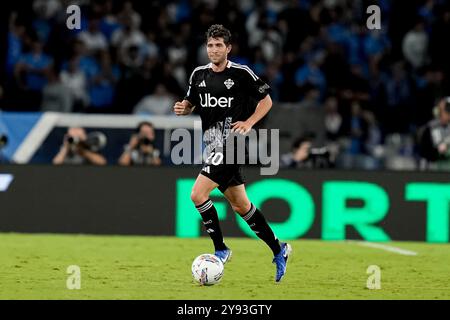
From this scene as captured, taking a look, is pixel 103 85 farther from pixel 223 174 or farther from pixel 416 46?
pixel 223 174

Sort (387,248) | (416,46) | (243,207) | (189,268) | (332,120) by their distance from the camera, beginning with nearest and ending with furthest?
(243,207) → (189,268) → (387,248) → (332,120) → (416,46)

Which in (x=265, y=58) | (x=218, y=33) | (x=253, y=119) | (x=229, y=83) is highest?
Result: (x=265, y=58)

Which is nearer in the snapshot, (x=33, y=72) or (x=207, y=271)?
(x=207, y=271)

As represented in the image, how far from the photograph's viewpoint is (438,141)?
51.1ft

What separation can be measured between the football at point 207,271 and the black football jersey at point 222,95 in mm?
1027

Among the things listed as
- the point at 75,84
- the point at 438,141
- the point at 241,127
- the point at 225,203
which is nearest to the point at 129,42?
the point at 75,84

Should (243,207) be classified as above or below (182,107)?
below

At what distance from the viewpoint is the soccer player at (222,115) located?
10.2 m

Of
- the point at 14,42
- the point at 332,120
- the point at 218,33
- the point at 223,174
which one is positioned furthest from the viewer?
the point at 14,42

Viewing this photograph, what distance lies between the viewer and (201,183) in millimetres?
10227

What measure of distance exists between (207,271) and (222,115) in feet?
4.66

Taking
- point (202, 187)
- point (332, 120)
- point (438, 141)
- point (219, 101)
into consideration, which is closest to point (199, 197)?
point (202, 187)

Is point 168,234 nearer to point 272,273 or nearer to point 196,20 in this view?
point 272,273

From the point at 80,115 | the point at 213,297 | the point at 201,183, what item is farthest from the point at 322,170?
the point at 213,297
